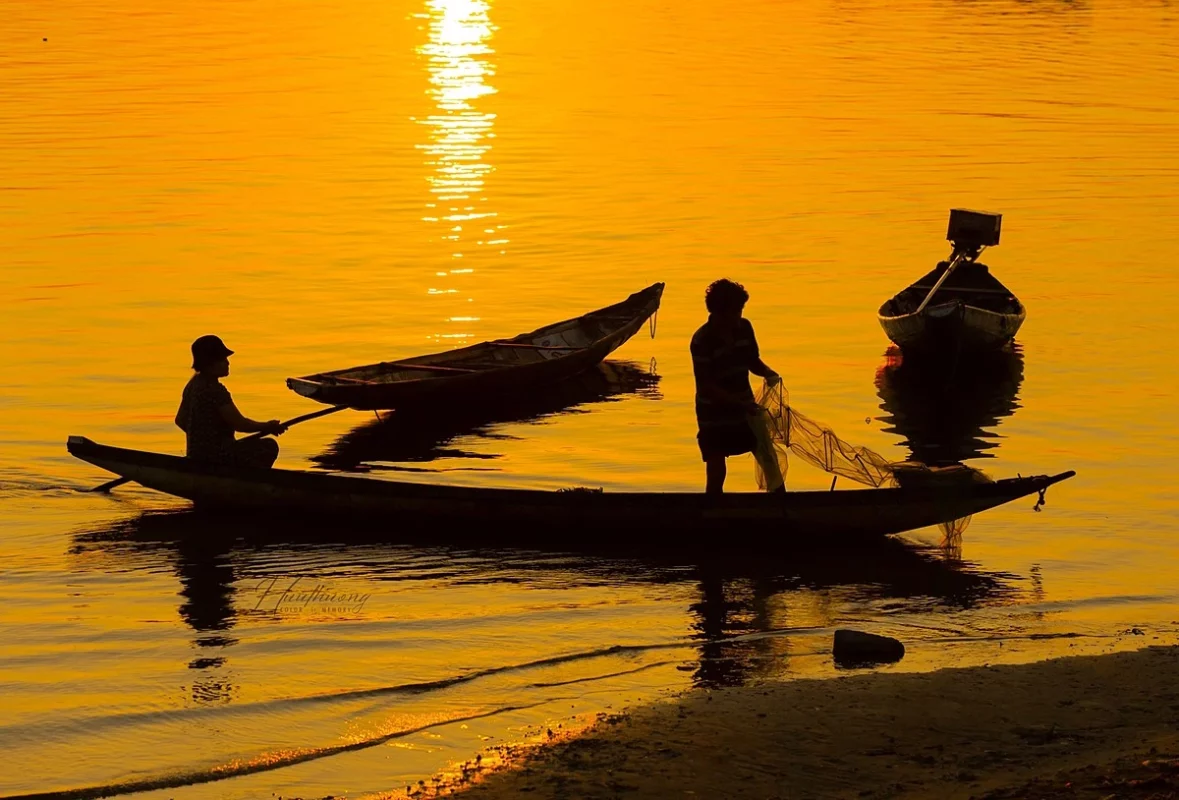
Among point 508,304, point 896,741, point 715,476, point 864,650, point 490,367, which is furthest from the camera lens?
point 508,304

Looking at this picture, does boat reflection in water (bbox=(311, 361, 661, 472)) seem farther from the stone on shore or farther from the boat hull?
the stone on shore

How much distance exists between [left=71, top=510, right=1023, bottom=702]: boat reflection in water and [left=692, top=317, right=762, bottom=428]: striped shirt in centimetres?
131

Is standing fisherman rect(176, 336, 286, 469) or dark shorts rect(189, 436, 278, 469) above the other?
standing fisherman rect(176, 336, 286, 469)

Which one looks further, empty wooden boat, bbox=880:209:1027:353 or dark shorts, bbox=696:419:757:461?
empty wooden boat, bbox=880:209:1027:353

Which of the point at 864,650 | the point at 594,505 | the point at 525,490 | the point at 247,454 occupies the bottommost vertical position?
the point at 864,650

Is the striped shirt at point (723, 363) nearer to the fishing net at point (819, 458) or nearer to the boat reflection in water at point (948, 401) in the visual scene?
the fishing net at point (819, 458)

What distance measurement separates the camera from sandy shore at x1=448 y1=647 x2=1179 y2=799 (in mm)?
8250

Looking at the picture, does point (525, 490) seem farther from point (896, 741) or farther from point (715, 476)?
point (896, 741)

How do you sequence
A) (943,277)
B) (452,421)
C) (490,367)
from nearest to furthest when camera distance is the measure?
(452,421) → (490,367) → (943,277)

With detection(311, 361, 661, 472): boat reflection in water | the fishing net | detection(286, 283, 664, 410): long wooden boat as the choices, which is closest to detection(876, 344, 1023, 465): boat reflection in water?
detection(311, 361, 661, 472): boat reflection in water

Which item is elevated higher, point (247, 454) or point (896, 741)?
point (247, 454)

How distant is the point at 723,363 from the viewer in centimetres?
1279

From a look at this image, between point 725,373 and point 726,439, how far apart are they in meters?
0.60

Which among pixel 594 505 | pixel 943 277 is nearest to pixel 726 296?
pixel 594 505
